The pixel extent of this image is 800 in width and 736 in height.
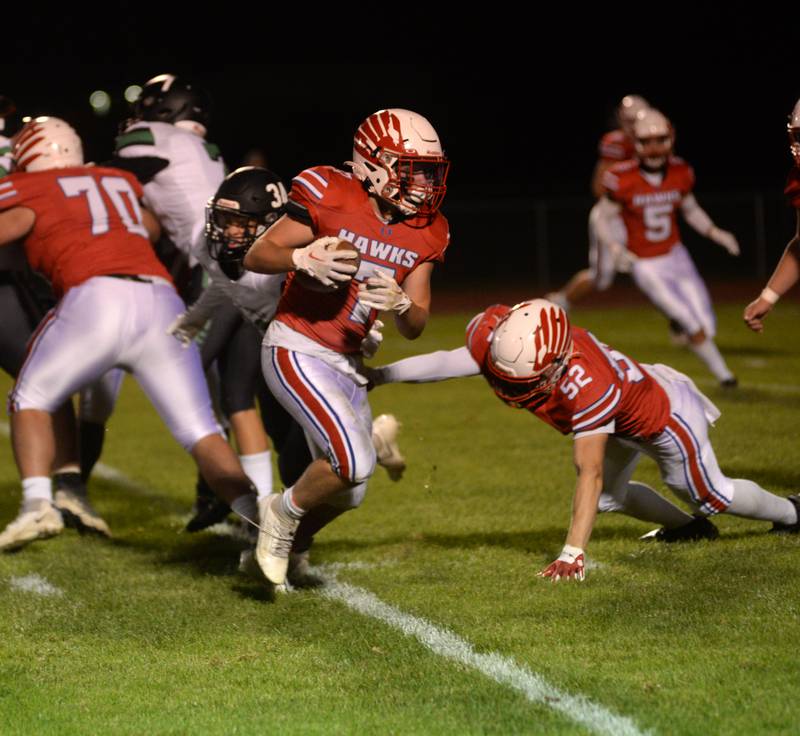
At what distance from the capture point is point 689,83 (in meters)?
28.3

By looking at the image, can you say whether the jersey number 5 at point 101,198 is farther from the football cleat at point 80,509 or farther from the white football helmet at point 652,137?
the white football helmet at point 652,137

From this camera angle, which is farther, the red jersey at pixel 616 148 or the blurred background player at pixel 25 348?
the red jersey at pixel 616 148

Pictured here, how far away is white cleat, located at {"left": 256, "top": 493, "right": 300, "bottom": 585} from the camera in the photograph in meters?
4.36

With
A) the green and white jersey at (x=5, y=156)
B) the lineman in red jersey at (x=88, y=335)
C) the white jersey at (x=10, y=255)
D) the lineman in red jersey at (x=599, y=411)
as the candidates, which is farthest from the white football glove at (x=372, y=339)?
the green and white jersey at (x=5, y=156)

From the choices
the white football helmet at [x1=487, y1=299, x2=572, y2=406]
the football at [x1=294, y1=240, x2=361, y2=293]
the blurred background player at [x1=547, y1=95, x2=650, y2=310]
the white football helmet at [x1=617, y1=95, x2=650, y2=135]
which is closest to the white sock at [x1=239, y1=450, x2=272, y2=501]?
the football at [x1=294, y1=240, x2=361, y2=293]

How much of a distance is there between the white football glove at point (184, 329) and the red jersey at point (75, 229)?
0.24m

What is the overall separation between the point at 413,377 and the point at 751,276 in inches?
737

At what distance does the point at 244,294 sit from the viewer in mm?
5031

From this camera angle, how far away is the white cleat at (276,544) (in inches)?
172

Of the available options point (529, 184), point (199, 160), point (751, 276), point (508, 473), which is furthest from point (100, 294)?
point (529, 184)

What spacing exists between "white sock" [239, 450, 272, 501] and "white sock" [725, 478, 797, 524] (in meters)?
1.93

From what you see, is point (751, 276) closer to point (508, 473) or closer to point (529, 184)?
point (529, 184)

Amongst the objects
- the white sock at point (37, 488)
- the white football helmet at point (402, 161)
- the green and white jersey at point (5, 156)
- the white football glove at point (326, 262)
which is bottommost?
the white sock at point (37, 488)

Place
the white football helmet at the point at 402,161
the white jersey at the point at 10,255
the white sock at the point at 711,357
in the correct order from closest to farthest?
the white football helmet at the point at 402,161, the white jersey at the point at 10,255, the white sock at the point at 711,357
